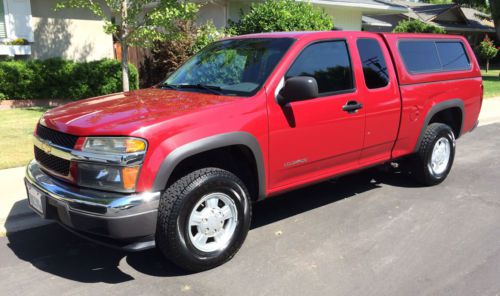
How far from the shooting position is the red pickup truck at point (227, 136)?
337 centimetres

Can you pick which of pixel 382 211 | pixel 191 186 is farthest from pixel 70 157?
A: pixel 382 211

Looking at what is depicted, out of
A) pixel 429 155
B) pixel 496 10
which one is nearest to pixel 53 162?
pixel 429 155

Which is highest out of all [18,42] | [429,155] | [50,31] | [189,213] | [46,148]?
[50,31]

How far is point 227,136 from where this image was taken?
375 centimetres

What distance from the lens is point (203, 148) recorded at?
11.8 ft

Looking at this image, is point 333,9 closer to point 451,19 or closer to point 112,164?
point 112,164

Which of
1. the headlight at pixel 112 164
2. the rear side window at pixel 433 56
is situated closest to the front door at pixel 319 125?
the rear side window at pixel 433 56

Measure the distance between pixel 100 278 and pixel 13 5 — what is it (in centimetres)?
1087

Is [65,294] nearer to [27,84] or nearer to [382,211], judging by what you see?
[382,211]

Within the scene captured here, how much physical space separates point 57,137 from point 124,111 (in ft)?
1.82

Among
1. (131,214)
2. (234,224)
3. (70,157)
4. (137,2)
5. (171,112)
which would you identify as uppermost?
(137,2)

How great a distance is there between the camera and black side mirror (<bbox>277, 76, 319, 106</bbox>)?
157 inches

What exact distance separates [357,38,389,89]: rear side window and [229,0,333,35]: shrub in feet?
19.9

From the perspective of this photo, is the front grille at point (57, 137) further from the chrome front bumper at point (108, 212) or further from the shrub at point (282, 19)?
the shrub at point (282, 19)
